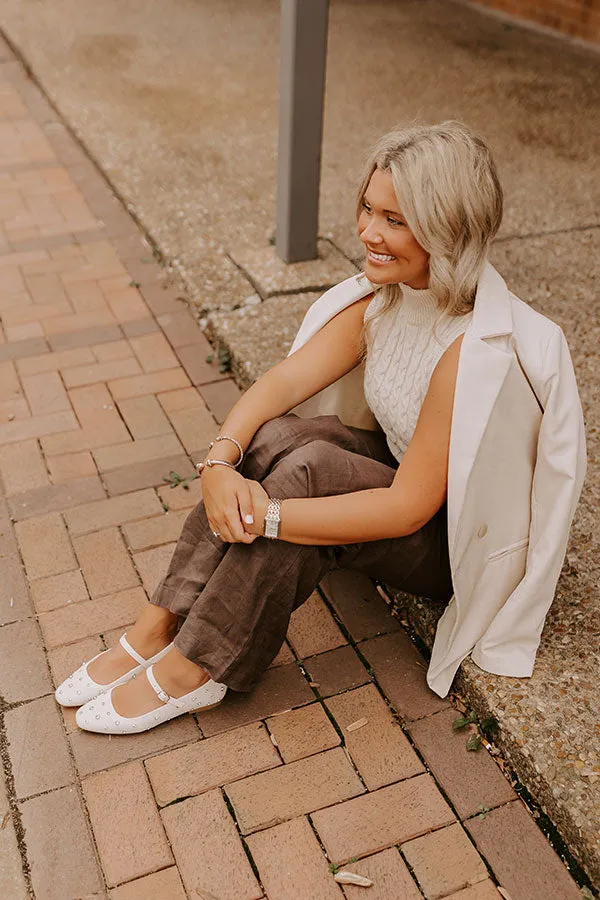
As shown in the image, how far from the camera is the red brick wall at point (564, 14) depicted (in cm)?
697

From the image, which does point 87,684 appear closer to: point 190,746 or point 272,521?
point 190,746

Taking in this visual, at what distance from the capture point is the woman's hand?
2.00 metres

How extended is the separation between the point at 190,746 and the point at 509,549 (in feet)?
2.94

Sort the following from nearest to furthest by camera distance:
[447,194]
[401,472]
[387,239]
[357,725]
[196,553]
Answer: [447,194], [387,239], [401,472], [196,553], [357,725]

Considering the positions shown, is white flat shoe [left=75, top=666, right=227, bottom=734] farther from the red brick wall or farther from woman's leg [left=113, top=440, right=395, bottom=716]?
the red brick wall

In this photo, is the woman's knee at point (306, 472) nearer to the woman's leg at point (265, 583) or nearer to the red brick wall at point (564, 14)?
the woman's leg at point (265, 583)

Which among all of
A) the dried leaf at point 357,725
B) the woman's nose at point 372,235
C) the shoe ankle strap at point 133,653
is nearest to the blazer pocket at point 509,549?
the dried leaf at point 357,725

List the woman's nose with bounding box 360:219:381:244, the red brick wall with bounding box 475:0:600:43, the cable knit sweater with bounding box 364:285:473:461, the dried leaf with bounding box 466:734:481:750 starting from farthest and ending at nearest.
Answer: the red brick wall with bounding box 475:0:600:43, the dried leaf with bounding box 466:734:481:750, the cable knit sweater with bounding box 364:285:473:461, the woman's nose with bounding box 360:219:381:244

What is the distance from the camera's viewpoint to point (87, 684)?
229 centimetres

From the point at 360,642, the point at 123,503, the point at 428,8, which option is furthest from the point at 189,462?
the point at 428,8

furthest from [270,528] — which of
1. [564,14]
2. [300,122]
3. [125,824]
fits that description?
[564,14]

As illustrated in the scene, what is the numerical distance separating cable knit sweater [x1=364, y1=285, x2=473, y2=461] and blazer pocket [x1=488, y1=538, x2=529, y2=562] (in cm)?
34

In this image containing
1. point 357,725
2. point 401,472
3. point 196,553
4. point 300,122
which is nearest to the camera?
point 401,472

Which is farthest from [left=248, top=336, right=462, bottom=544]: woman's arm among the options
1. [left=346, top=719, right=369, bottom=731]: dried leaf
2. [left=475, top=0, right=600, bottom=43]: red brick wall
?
[left=475, top=0, right=600, bottom=43]: red brick wall
